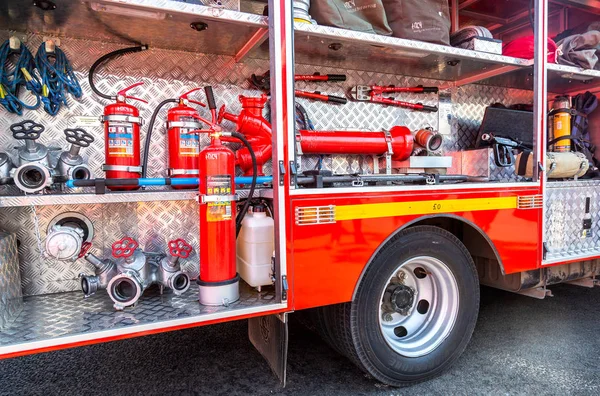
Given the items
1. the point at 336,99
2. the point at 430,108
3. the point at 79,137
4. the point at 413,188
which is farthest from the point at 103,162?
the point at 430,108

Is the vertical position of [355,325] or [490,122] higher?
[490,122]

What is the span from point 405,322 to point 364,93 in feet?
6.80

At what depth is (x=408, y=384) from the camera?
7.95 feet

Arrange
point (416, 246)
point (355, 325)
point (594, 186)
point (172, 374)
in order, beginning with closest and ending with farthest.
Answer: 1. point (355, 325)
2. point (416, 246)
3. point (172, 374)
4. point (594, 186)

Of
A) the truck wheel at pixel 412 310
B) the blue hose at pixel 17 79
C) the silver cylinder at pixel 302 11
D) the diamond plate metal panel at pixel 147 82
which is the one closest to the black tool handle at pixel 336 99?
the diamond plate metal panel at pixel 147 82

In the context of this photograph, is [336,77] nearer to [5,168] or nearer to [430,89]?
[430,89]

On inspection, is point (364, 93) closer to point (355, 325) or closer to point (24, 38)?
point (355, 325)

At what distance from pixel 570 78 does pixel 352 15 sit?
95.5 inches

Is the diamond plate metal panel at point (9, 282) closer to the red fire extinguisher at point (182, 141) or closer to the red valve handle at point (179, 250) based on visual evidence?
the red valve handle at point (179, 250)

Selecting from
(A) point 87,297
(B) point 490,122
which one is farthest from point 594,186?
(A) point 87,297

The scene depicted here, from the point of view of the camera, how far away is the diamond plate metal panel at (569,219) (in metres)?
2.97

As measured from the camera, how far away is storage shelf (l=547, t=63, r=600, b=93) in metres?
3.05

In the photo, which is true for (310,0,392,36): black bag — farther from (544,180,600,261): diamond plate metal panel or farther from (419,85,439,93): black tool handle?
(544,180,600,261): diamond plate metal panel

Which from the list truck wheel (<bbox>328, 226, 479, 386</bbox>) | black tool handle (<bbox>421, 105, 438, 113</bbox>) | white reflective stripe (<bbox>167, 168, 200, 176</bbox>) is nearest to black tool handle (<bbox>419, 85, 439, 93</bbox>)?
black tool handle (<bbox>421, 105, 438, 113</bbox>)
